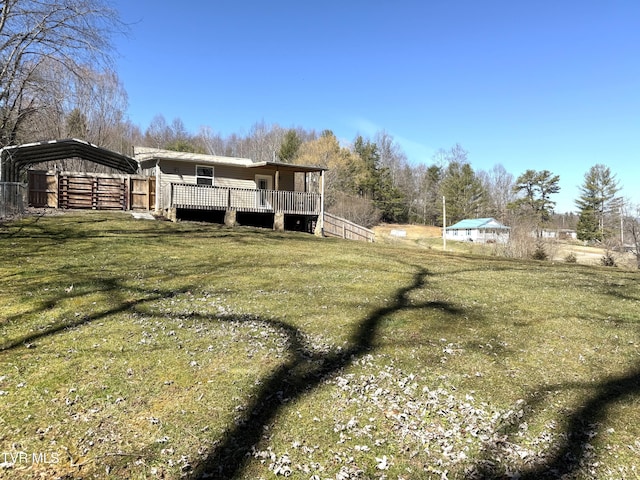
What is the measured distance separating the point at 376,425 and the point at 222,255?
7653 millimetres

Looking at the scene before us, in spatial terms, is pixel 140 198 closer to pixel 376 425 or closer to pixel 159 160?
pixel 159 160

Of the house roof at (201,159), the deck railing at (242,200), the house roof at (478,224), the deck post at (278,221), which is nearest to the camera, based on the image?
the deck railing at (242,200)

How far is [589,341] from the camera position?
193 inches

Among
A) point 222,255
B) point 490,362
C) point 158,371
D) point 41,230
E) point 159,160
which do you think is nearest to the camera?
point 158,371

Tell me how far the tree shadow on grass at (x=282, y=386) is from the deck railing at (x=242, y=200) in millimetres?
13661

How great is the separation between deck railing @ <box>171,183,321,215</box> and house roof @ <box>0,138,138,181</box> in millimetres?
4085

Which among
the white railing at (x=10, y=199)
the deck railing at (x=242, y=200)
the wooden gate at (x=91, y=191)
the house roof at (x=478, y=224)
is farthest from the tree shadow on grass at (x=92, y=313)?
the house roof at (x=478, y=224)

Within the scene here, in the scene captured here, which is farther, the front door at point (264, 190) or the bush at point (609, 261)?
the bush at point (609, 261)

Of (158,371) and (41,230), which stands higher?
(41,230)

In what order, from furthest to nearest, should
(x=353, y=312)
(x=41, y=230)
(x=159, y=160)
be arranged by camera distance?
(x=159, y=160), (x=41, y=230), (x=353, y=312)

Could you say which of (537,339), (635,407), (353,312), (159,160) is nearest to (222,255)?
(353,312)

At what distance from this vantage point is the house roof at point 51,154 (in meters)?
15.8

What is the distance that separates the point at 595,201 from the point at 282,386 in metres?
68.2

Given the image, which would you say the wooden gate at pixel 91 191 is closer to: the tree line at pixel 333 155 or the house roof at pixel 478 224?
the tree line at pixel 333 155
